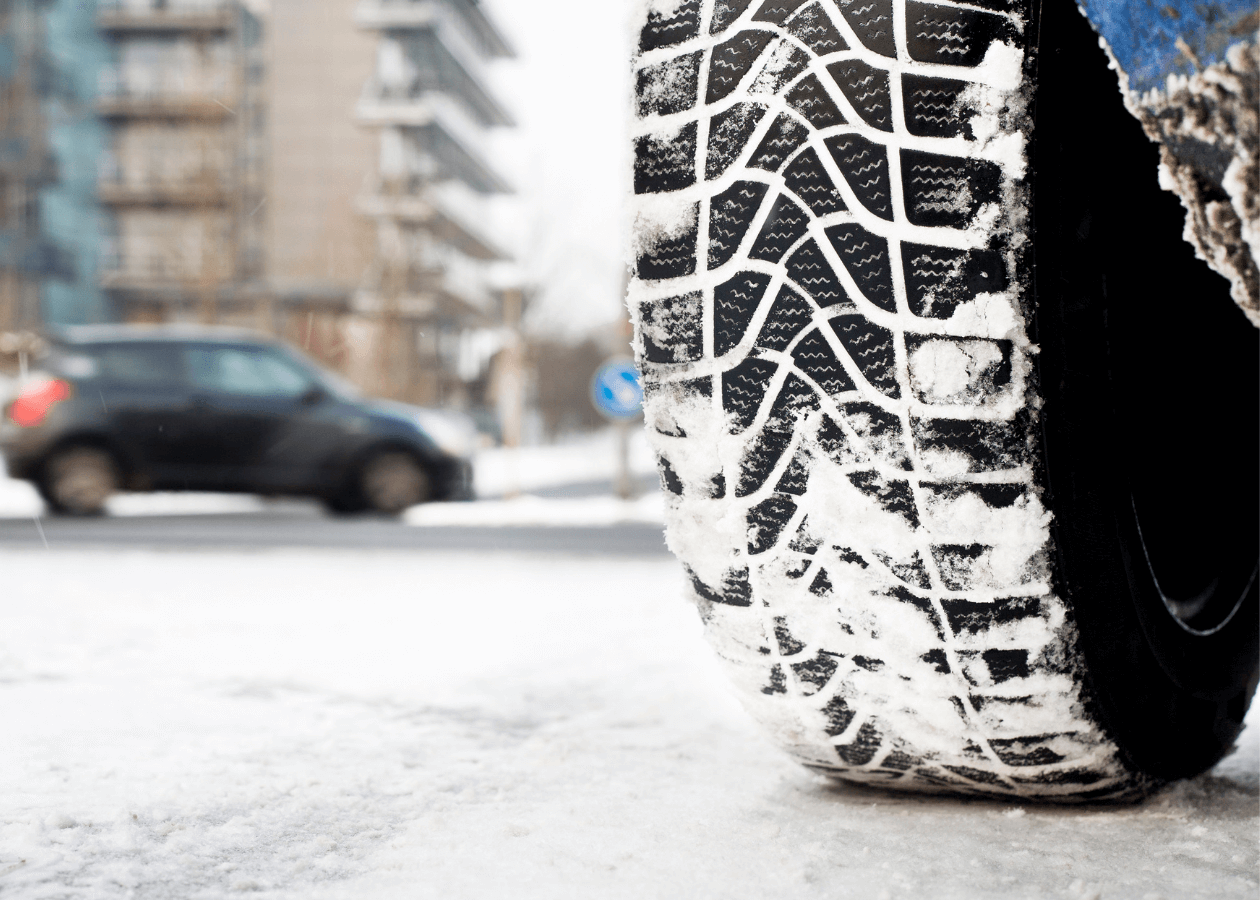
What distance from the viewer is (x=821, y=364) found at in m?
1.41

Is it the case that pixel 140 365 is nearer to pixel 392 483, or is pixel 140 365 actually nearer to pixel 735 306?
pixel 392 483

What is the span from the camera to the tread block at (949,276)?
4.42 ft

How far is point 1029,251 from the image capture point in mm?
1356

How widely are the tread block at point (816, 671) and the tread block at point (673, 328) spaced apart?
405 millimetres

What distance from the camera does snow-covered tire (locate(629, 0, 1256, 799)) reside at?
4.42ft

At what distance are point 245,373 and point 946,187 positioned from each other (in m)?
9.19

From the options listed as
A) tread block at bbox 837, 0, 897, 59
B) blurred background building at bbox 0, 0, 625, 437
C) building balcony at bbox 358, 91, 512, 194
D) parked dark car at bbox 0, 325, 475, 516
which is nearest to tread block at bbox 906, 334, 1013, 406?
tread block at bbox 837, 0, 897, 59

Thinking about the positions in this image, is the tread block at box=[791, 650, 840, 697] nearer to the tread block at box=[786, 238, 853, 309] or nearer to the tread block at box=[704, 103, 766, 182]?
the tread block at box=[786, 238, 853, 309]

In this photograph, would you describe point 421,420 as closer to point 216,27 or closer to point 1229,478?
point 1229,478

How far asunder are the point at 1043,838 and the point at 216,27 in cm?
4184

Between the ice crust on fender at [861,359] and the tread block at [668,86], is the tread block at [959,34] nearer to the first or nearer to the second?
the ice crust on fender at [861,359]

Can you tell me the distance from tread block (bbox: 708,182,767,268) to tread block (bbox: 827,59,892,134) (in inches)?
5.5

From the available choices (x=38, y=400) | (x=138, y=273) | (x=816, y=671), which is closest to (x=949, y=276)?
(x=816, y=671)

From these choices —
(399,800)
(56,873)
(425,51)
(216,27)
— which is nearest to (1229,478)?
(399,800)
